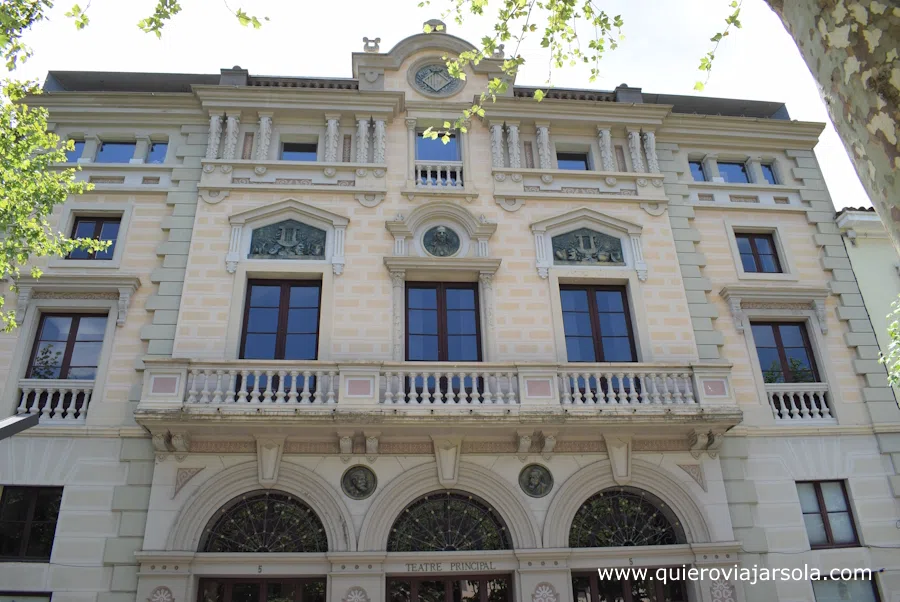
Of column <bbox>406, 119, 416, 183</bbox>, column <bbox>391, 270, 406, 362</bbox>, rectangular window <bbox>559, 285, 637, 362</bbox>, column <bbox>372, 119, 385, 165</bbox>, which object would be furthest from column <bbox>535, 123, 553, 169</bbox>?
column <bbox>391, 270, 406, 362</bbox>

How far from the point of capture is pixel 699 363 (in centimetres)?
1259

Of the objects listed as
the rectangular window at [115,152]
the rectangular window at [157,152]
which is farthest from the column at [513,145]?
the rectangular window at [115,152]

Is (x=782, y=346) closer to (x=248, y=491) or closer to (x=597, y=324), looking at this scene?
(x=597, y=324)

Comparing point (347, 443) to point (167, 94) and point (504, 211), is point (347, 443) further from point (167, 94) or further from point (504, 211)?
point (167, 94)

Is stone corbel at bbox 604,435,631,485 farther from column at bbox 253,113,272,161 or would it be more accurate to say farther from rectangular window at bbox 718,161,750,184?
column at bbox 253,113,272,161

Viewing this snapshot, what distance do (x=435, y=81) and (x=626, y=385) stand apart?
355 inches

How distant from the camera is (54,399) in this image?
1251 cm

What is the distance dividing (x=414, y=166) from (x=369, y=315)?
4097mm

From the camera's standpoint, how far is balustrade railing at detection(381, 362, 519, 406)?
1180 centimetres

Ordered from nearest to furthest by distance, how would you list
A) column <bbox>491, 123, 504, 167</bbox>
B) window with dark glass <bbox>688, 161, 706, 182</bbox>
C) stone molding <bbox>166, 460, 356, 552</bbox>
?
1. stone molding <bbox>166, 460, 356, 552</bbox>
2. column <bbox>491, 123, 504, 167</bbox>
3. window with dark glass <bbox>688, 161, 706, 182</bbox>

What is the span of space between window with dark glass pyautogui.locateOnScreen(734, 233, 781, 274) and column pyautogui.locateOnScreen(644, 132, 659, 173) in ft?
8.42

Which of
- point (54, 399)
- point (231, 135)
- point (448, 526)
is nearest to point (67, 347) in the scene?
point (54, 399)

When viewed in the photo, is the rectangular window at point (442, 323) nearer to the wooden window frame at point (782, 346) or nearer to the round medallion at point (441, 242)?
the round medallion at point (441, 242)

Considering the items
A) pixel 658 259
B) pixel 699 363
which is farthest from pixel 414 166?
pixel 699 363
